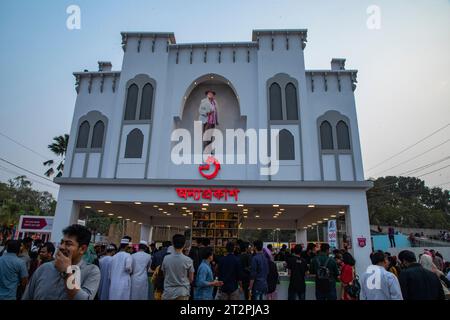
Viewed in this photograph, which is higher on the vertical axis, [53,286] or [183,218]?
[183,218]

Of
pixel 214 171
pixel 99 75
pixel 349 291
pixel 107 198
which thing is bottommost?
pixel 349 291

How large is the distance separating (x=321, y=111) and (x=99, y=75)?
41.5ft

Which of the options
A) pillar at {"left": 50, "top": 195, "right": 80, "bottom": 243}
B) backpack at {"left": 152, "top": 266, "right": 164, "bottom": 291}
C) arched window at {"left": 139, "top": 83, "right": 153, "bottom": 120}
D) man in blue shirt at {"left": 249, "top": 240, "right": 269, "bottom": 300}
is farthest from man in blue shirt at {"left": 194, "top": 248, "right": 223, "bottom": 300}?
arched window at {"left": 139, "top": 83, "right": 153, "bottom": 120}

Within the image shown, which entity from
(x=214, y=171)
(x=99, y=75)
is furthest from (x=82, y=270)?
(x=99, y=75)

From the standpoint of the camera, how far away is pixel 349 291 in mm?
7016

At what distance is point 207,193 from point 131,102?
687 centimetres

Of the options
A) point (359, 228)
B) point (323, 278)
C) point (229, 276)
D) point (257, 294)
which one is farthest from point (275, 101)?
point (229, 276)

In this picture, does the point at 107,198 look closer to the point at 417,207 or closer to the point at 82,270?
the point at 82,270

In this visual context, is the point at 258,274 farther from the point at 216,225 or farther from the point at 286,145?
the point at 216,225

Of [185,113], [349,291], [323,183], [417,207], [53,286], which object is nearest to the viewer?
[53,286]

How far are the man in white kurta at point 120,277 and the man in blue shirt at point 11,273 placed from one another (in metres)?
1.45

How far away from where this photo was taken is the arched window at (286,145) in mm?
14195

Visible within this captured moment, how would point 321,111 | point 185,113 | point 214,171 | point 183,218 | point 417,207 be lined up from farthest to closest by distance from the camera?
point 417,207, point 183,218, point 185,113, point 321,111, point 214,171

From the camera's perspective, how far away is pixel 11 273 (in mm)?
4699
